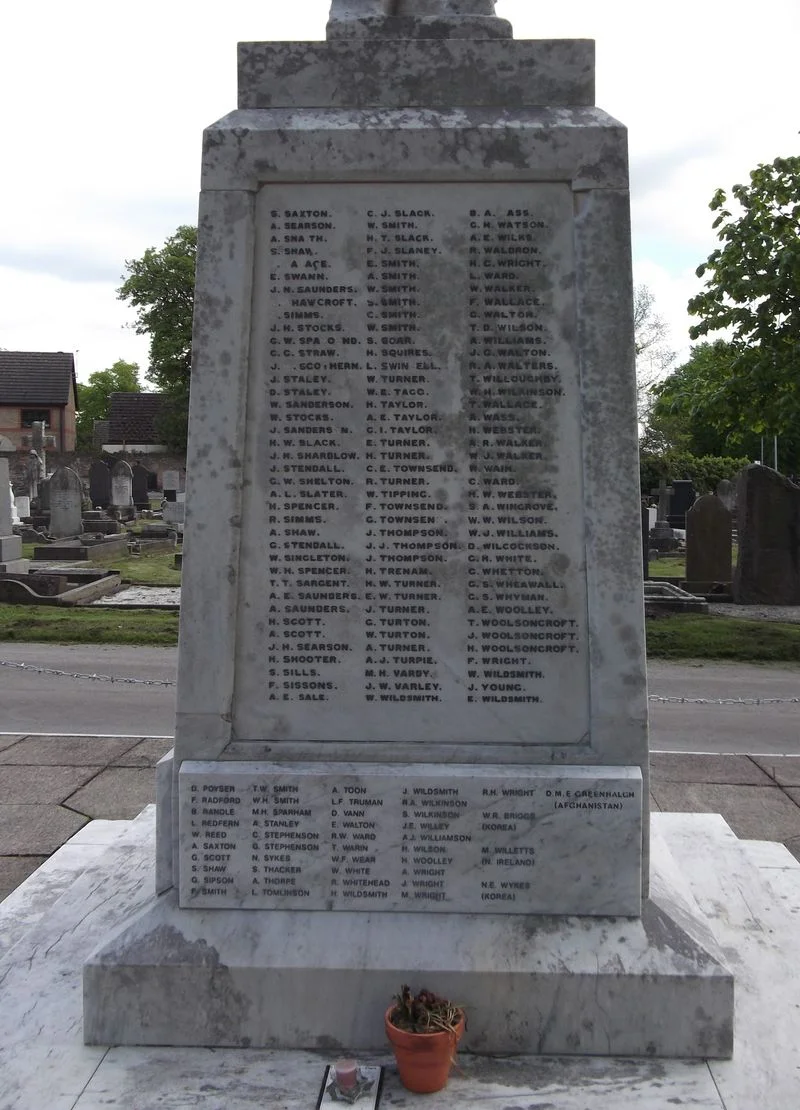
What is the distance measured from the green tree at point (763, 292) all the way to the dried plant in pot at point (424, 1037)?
11563 mm

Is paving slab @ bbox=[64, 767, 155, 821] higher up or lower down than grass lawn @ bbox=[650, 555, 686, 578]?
lower down

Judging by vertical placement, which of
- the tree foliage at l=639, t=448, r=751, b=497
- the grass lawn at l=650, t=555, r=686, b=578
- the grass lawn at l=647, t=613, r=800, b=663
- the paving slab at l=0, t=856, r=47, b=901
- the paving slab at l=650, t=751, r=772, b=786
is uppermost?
the tree foliage at l=639, t=448, r=751, b=497

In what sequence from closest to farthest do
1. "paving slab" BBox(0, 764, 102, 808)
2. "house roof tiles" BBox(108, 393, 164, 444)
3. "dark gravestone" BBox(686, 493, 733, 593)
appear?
1. "paving slab" BBox(0, 764, 102, 808)
2. "dark gravestone" BBox(686, 493, 733, 593)
3. "house roof tiles" BBox(108, 393, 164, 444)

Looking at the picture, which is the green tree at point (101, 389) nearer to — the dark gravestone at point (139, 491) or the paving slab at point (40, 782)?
the dark gravestone at point (139, 491)

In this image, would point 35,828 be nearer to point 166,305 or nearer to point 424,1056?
point 424,1056

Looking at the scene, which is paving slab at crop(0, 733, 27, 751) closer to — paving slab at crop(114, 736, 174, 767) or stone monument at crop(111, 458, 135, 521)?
paving slab at crop(114, 736, 174, 767)

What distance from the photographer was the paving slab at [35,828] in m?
5.27

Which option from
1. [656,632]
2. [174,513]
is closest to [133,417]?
[174,513]

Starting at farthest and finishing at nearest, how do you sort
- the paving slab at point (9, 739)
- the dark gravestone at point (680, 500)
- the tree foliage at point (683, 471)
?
the tree foliage at point (683, 471), the dark gravestone at point (680, 500), the paving slab at point (9, 739)

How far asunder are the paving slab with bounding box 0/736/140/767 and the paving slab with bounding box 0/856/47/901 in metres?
1.74

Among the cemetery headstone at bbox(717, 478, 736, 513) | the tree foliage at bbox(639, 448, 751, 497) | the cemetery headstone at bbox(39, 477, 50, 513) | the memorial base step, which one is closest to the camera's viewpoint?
the memorial base step

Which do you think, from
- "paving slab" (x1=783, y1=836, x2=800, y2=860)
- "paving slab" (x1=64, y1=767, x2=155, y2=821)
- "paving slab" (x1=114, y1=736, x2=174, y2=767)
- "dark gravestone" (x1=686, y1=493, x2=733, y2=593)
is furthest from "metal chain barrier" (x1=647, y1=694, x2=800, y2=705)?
"dark gravestone" (x1=686, y1=493, x2=733, y2=593)

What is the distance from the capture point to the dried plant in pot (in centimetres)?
297

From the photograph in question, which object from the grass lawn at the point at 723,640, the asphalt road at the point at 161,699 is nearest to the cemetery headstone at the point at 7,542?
the asphalt road at the point at 161,699
